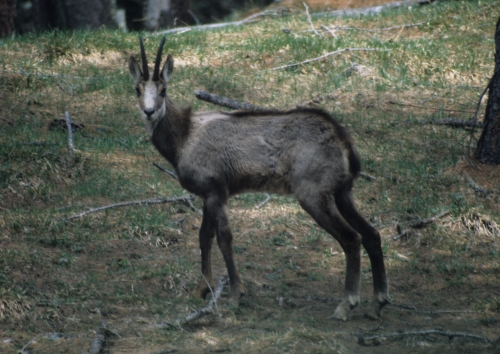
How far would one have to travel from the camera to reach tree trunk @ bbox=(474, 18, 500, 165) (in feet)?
28.3

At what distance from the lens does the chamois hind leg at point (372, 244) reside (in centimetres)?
623

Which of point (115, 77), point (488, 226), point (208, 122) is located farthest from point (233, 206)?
point (115, 77)

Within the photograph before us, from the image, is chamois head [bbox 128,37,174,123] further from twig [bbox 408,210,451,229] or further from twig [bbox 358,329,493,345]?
twig [bbox 408,210,451,229]

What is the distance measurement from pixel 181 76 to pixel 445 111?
4387mm

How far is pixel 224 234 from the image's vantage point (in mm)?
6410

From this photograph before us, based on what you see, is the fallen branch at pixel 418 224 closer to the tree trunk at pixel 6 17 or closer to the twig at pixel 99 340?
the twig at pixel 99 340

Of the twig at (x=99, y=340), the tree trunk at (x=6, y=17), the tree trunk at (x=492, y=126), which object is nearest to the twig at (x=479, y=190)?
the tree trunk at (x=492, y=126)

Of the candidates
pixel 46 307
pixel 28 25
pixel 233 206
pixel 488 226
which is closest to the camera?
pixel 46 307

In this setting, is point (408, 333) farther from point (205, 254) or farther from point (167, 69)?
point (167, 69)

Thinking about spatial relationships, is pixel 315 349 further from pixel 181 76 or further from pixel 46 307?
pixel 181 76

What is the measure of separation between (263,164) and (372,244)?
1.21m

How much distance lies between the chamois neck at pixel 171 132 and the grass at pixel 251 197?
3.83 ft

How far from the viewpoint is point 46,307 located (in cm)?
592

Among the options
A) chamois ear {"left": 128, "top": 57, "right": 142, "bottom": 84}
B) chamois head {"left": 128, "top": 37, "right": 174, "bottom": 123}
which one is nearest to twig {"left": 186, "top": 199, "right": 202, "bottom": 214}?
chamois head {"left": 128, "top": 37, "right": 174, "bottom": 123}
